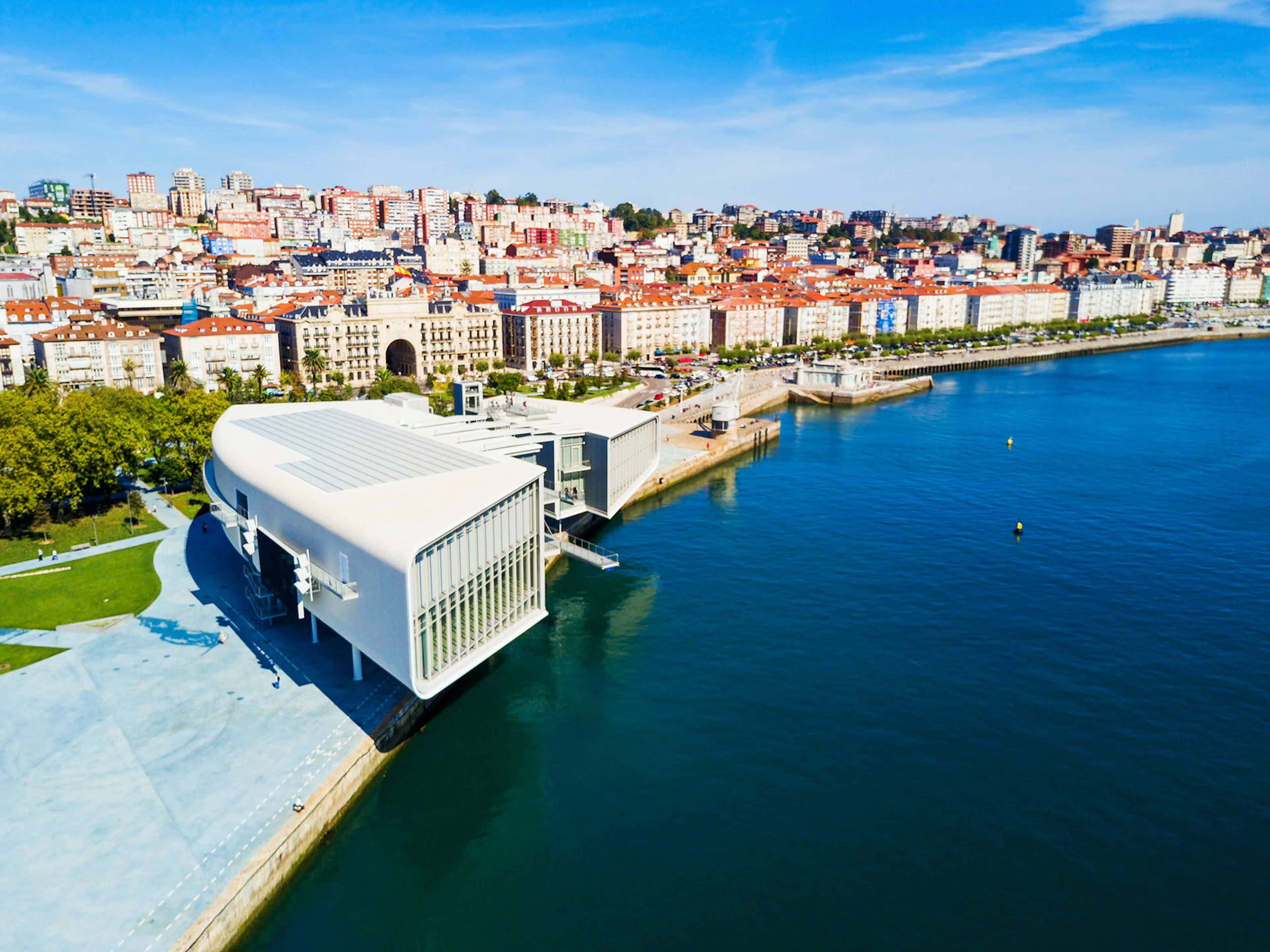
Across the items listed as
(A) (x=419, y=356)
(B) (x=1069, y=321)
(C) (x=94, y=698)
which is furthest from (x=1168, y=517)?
(B) (x=1069, y=321)

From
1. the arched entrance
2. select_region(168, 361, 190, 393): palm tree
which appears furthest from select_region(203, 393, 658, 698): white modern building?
the arched entrance

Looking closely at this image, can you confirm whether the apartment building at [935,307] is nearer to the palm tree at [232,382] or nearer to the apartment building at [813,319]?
the apartment building at [813,319]

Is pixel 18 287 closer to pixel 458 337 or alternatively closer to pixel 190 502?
pixel 458 337

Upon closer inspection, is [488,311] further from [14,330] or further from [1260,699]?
[1260,699]

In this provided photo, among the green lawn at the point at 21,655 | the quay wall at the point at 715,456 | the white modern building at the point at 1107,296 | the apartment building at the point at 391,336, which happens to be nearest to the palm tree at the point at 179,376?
the apartment building at the point at 391,336

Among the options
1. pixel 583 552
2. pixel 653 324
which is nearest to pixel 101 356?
pixel 653 324

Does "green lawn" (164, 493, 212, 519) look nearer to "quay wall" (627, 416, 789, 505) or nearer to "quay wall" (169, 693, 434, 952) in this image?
"quay wall" (627, 416, 789, 505)
